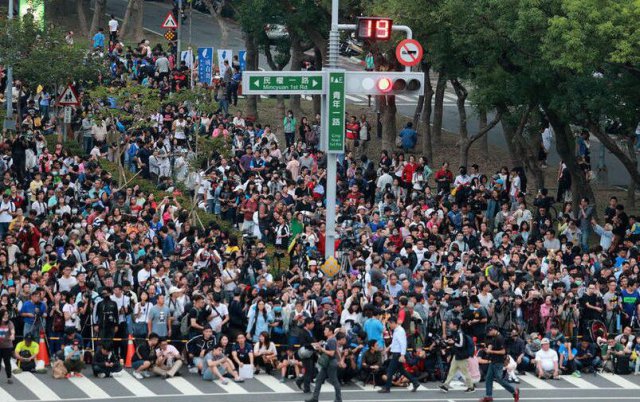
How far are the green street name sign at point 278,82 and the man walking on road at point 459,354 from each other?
18.6 ft

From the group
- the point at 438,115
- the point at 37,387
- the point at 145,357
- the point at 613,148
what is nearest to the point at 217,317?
the point at 145,357

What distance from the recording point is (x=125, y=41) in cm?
6275

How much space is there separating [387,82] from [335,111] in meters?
1.17

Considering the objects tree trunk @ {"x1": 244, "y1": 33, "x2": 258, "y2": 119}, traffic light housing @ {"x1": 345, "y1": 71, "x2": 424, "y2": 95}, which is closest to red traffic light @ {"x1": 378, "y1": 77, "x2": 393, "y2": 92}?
traffic light housing @ {"x1": 345, "y1": 71, "x2": 424, "y2": 95}

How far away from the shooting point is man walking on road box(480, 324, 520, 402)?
28109 mm

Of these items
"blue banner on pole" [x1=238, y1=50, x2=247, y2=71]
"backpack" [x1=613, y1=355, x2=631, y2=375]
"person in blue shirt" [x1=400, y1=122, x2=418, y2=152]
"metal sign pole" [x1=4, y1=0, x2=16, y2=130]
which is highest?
"blue banner on pole" [x1=238, y1=50, x2=247, y2=71]

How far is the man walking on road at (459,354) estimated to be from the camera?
28719 millimetres

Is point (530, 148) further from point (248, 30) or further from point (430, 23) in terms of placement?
point (248, 30)

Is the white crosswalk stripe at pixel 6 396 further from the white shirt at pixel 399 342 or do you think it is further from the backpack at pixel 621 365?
the backpack at pixel 621 365

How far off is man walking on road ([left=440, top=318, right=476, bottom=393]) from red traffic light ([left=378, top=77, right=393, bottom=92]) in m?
5.12

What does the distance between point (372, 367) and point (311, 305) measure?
176 centimetres

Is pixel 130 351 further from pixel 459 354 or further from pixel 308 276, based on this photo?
pixel 459 354

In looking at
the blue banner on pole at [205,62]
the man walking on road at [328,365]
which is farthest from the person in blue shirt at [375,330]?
the blue banner on pole at [205,62]

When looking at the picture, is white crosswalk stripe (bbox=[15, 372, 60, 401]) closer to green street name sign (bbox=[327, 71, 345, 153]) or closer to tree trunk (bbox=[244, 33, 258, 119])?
green street name sign (bbox=[327, 71, 345, 153])
